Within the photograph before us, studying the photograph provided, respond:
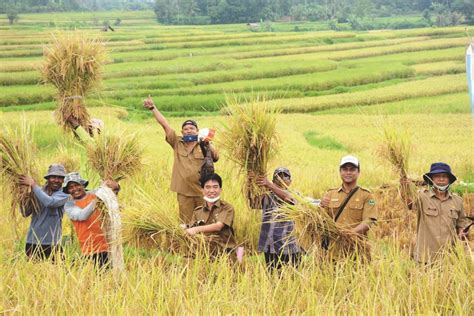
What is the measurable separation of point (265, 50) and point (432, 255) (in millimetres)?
21926

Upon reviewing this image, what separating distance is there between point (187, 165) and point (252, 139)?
87 centimetres

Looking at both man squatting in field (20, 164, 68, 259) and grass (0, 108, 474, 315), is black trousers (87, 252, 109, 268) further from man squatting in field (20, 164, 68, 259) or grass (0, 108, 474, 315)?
man squatting in field (20, 164, 68, 259)

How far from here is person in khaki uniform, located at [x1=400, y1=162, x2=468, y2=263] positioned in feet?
15.9

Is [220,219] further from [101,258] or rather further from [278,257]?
[101,258]

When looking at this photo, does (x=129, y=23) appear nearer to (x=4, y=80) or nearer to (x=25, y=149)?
(x=4, y=80)

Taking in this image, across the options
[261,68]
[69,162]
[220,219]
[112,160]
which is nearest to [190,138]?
[112,160]

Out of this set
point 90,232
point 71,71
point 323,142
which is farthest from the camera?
point 323,142

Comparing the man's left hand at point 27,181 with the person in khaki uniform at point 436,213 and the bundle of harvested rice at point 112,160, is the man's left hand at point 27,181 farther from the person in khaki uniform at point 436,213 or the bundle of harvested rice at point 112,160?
the person in khaki uniform at point 436,213

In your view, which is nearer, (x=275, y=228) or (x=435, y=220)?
(x=435, y=220)

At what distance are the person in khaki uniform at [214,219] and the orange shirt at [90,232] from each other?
0.58 meters

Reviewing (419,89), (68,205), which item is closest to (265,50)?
(419,89)

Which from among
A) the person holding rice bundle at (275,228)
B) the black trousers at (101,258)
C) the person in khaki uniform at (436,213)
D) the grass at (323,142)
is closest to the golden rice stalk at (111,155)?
the black trousers at (101,258)

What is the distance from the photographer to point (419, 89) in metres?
18.1

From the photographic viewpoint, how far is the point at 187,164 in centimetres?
567
